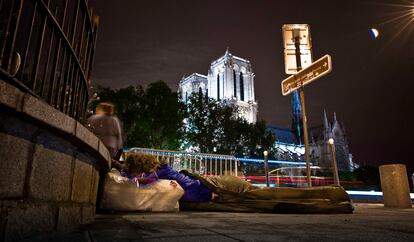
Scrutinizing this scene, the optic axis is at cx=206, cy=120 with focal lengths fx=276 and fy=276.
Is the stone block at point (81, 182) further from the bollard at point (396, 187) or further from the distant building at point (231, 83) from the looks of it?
the distant building at point (231, 83)

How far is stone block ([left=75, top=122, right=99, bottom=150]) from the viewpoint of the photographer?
84.3 inches

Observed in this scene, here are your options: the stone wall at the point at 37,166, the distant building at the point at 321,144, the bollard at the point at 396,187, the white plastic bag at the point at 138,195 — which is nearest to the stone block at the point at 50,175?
the stone wall at the point at 37,166

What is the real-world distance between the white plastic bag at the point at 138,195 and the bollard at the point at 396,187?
257 inches

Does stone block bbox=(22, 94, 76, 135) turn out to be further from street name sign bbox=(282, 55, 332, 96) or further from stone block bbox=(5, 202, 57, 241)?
street name sign bbox=(282, 55, 332, 96)

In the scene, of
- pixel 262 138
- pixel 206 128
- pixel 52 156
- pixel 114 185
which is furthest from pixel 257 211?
pixel 262 138

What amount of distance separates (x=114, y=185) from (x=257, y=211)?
2.38m

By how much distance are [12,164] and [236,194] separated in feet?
12.2

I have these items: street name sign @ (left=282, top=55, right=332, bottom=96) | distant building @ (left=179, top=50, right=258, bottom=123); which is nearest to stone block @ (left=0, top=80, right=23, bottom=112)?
street name sign @ (left=282, top=55, right=332, bottom=96)

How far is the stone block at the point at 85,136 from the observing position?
214 centimetres

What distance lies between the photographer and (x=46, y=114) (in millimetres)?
1745

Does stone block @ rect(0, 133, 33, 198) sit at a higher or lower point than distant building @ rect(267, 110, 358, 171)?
lower

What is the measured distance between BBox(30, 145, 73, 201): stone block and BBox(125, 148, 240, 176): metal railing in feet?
21.3

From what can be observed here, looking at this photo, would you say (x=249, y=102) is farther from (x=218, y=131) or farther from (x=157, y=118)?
(x=157, y=118)

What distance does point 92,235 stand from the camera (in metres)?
1.90
